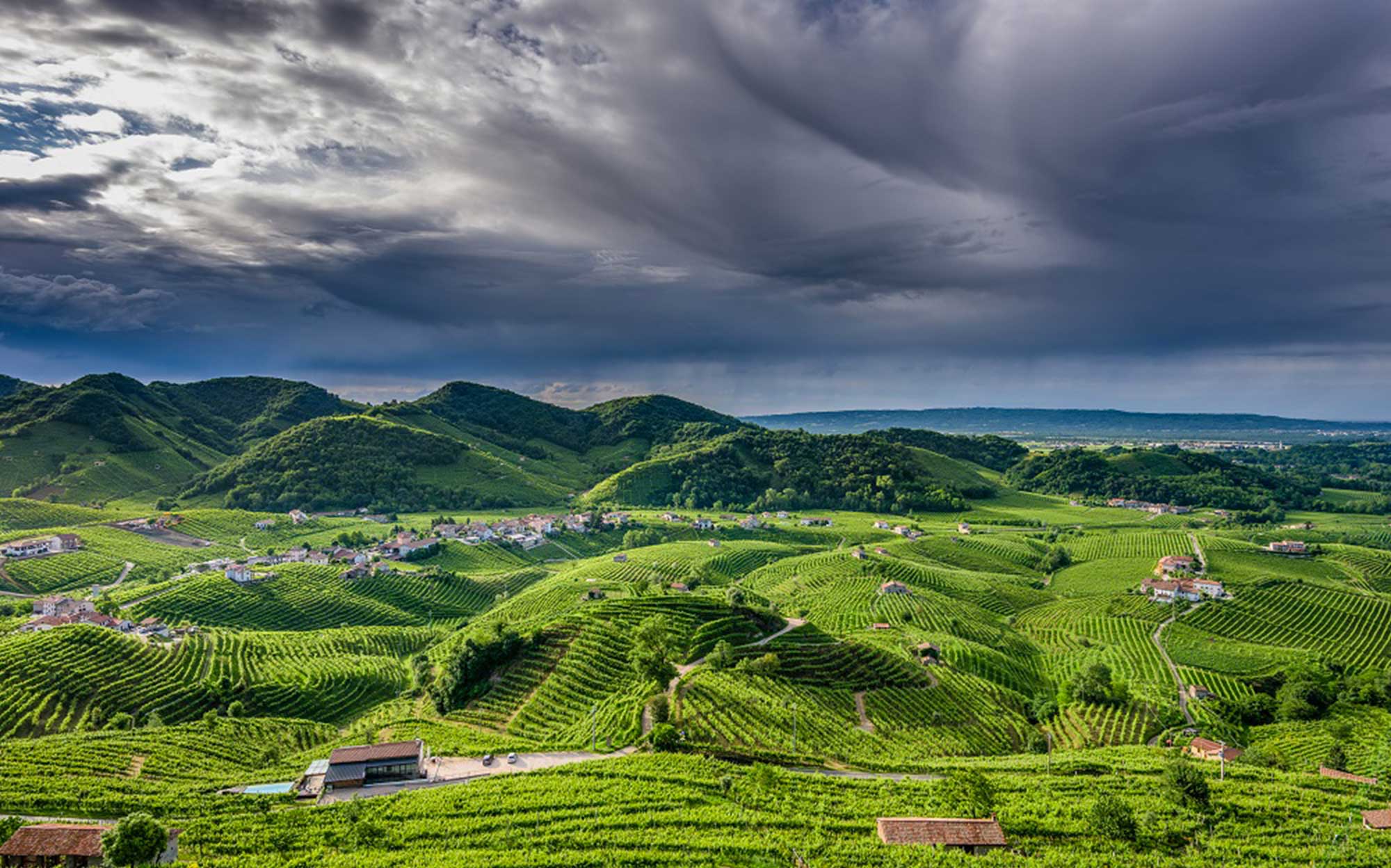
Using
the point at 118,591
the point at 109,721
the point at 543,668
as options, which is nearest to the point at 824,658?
the point at 543,668

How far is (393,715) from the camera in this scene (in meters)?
69.6

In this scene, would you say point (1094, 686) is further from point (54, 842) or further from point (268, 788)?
point (54, 842)

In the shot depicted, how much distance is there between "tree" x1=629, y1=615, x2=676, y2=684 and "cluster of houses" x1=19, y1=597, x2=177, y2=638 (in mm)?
65870

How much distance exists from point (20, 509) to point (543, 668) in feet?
579

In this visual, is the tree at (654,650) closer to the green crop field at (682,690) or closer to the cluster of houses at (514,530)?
the green crop field at (682,690)

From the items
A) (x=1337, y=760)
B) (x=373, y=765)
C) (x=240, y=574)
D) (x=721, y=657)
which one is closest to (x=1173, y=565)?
(x=1337, y=760)

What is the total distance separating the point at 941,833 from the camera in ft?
125

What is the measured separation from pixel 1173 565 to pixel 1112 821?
127m

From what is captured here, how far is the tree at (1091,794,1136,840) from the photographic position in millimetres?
39531

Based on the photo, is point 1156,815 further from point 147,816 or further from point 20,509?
point 20,509

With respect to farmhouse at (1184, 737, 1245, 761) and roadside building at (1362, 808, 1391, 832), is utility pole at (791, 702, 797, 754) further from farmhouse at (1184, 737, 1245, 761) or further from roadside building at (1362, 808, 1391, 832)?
roadside building at (1362, 808, 1391, 832)

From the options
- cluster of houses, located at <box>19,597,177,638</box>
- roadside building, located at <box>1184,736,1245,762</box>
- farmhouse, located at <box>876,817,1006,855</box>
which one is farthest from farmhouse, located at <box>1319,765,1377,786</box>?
cluster of houses, located at <box>19,597,177,638</box>

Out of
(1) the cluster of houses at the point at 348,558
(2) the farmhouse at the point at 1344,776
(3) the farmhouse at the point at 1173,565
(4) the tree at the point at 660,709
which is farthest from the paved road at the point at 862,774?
(3) the farmhouse at the point at 1173,565

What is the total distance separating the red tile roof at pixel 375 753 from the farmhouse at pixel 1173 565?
486 feet
